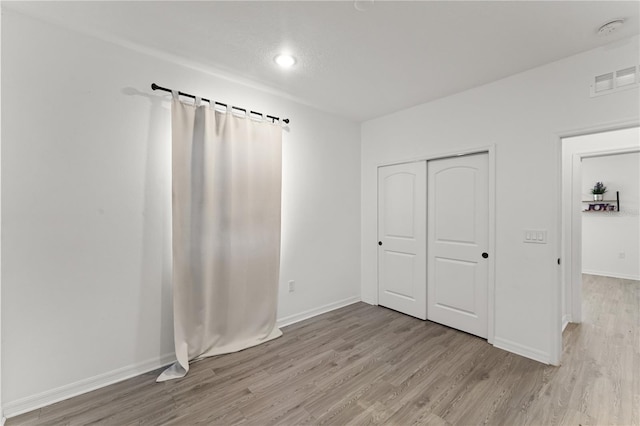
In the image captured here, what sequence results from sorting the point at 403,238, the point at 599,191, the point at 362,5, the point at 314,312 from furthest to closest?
the point at 599,191 < the point at 403,238 < the point at 314,312 < the point at 362,5

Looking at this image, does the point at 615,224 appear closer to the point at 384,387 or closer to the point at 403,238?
the point at 403,238

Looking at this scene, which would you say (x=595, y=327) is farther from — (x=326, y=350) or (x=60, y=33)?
(x=60, y=33)

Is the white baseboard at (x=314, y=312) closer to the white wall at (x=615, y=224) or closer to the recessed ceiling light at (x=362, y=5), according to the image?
the recessed ceiling light at (x=362, y=5)

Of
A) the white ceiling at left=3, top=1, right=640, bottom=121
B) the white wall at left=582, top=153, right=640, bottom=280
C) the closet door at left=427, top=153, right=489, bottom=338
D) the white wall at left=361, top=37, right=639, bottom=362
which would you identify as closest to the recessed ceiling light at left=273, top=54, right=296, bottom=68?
the white ceiling at left=3, top=1, right=640, bottom=121

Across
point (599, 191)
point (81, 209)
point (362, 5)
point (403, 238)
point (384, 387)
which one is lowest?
point (384, 387)

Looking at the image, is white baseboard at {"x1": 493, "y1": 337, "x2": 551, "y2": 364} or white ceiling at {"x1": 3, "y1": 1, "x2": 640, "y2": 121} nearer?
white ceiling at {"x1": 3, "y1": 1, "x2": 640, "y2": 121}

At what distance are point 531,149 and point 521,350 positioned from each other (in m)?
1.88

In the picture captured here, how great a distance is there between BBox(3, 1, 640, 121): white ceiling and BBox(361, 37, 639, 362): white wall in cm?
17

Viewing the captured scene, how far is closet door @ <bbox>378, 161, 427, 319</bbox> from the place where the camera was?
3.48m

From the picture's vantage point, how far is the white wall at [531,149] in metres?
2.27

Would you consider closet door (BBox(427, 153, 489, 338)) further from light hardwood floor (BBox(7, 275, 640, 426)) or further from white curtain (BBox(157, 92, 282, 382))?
white curtain (BBox(157, 92, 282, 382))

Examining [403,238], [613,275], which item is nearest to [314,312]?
[403,238]

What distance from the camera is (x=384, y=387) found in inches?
84.2

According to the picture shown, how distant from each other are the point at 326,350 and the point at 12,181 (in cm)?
276
